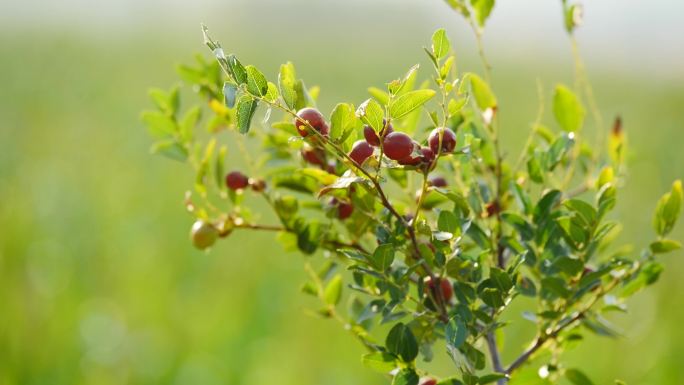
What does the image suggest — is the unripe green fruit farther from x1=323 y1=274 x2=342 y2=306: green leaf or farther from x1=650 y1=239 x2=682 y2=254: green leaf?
x1=650 y1=239 x2=682 y2=254: green leaf

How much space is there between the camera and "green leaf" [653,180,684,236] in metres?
0.60

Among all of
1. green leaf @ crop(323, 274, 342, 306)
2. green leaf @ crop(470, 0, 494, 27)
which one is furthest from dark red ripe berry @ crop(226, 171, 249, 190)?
green leaf @ crop(470, 0, 494, 27)

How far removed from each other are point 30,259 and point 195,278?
1.24ft

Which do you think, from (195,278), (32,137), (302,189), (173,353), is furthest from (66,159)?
(302,189)

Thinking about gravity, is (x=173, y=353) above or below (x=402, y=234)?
below

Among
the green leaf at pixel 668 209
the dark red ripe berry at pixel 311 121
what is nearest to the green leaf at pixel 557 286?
the green leaf at pixel 668 209

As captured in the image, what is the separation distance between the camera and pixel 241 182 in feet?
2.06

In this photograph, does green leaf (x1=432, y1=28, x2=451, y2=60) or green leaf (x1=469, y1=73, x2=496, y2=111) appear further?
green leaf (x1=469, y1=73, x2=496, y2=111)

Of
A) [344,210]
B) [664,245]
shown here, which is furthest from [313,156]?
[664,245]

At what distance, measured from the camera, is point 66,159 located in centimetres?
289

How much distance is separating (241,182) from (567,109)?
0.28 meters

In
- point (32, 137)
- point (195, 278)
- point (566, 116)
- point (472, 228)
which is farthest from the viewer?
point (32, 137)

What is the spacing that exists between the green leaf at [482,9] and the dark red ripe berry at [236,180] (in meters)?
0.21

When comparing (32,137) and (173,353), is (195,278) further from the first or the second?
(32,137)
